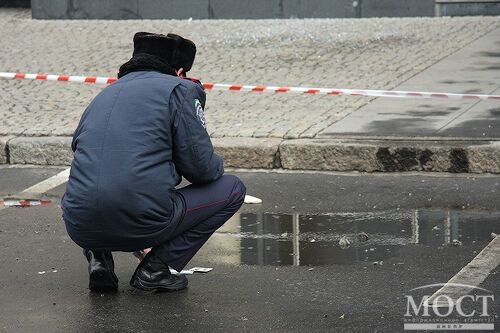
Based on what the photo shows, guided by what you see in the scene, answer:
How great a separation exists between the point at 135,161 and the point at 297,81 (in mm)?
6196

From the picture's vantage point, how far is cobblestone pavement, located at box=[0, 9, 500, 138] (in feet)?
32.9

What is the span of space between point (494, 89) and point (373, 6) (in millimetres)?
5329

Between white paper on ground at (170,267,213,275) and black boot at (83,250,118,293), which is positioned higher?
black boot at (83,250,118,293)

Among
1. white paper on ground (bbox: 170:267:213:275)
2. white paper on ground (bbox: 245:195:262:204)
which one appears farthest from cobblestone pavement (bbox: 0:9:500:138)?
white paper on ground (bbox: 170:267:213:275)

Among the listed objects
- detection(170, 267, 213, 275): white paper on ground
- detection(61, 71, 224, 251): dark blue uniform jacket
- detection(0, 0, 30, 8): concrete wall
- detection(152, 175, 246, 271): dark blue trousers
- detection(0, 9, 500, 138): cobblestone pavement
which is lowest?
detection(0, 9, 500, 138): cobblestone pavement

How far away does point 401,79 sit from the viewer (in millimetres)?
11195

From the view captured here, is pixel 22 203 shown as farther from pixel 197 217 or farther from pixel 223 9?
pixel 223 9

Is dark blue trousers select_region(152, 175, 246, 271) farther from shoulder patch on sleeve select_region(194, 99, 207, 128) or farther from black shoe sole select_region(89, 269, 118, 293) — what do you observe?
shoulder patch on sleeve select_region(194, 99, 207, 128)

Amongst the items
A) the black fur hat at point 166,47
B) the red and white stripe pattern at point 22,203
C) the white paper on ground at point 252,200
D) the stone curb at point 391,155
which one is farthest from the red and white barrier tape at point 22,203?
the black fur hat at point 166,47

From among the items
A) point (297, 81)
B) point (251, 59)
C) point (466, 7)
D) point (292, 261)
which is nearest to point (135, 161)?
point (292, 261)

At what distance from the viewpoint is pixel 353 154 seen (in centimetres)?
859

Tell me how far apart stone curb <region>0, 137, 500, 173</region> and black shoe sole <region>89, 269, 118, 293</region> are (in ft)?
10.8

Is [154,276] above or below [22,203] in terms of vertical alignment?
above

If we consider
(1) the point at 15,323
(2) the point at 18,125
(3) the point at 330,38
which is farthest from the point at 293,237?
(3) the point at 330,38
